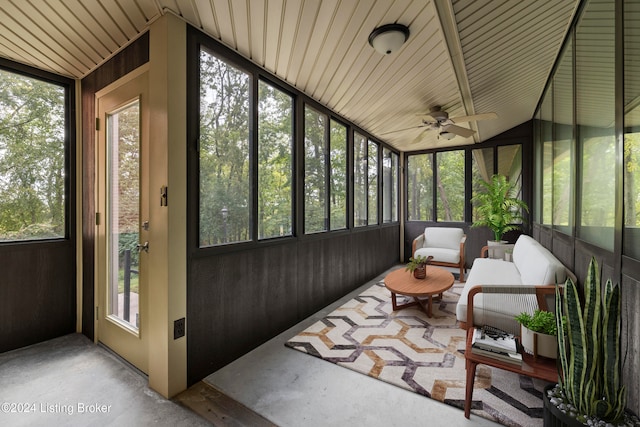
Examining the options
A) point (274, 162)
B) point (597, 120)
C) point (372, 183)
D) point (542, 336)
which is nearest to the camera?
point (542, 336)

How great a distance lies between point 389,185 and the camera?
5.90 meters

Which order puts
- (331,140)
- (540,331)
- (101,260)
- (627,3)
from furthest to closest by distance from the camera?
1. (331,140)
2. (101,260)
3. (540,331)
4. (627,3)

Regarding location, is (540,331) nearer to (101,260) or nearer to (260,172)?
(260,172)

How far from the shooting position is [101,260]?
255cm

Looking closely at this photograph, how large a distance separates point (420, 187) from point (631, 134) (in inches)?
197

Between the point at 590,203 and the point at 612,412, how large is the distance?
1.30m

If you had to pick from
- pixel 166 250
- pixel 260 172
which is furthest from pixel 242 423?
pixel 260 172

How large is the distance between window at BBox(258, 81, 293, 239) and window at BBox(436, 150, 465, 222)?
4.18 meters

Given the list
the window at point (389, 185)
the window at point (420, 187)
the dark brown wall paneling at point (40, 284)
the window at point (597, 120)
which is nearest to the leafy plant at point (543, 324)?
the window at point (597, 120)

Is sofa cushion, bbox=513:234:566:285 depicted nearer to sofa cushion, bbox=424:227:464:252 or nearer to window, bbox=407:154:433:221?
sofa cushion, bbox=424:227:464:252

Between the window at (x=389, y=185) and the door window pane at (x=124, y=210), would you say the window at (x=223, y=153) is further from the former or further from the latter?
the window at (x=389, y=185)

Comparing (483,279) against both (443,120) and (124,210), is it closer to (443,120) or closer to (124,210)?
(443,120)

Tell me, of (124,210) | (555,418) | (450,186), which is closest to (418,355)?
(555,418)

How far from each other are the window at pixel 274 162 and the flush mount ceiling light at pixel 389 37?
108cm
